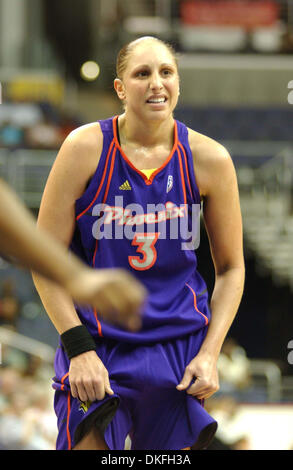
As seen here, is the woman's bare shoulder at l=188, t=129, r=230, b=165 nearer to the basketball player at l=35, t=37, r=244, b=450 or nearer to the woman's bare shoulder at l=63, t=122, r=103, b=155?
the basketball player at l=35, t=37, r=244, b=450

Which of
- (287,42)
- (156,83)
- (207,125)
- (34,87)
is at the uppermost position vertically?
(287,42)

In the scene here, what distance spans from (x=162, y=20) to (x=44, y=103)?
3246mm

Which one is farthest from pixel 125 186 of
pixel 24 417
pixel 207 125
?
pixel 207 125

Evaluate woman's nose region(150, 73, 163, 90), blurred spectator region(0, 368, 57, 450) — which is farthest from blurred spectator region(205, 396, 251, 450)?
woman's nose region(150, 73, 163, 90)

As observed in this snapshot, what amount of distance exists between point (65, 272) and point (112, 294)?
0.30ft

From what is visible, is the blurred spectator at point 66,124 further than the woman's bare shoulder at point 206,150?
Yes

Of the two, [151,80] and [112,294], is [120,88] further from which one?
[112,294]

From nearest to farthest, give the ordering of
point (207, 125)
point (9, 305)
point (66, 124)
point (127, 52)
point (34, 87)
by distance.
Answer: point (127, 52) → point (9, 305) → point (66, 124) → point (207, 125) → point (34, 87)

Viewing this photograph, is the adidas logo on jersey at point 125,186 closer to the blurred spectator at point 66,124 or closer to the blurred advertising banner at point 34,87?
the blurred spectator at point 66,124

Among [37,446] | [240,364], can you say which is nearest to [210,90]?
[240,364]

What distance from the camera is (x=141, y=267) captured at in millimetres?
2574

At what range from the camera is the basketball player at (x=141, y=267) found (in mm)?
2521

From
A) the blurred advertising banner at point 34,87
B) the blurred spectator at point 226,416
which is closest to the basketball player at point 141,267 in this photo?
the blurred spectator at point 226,416

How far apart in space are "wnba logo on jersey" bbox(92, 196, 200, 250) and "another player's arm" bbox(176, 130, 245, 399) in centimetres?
17
